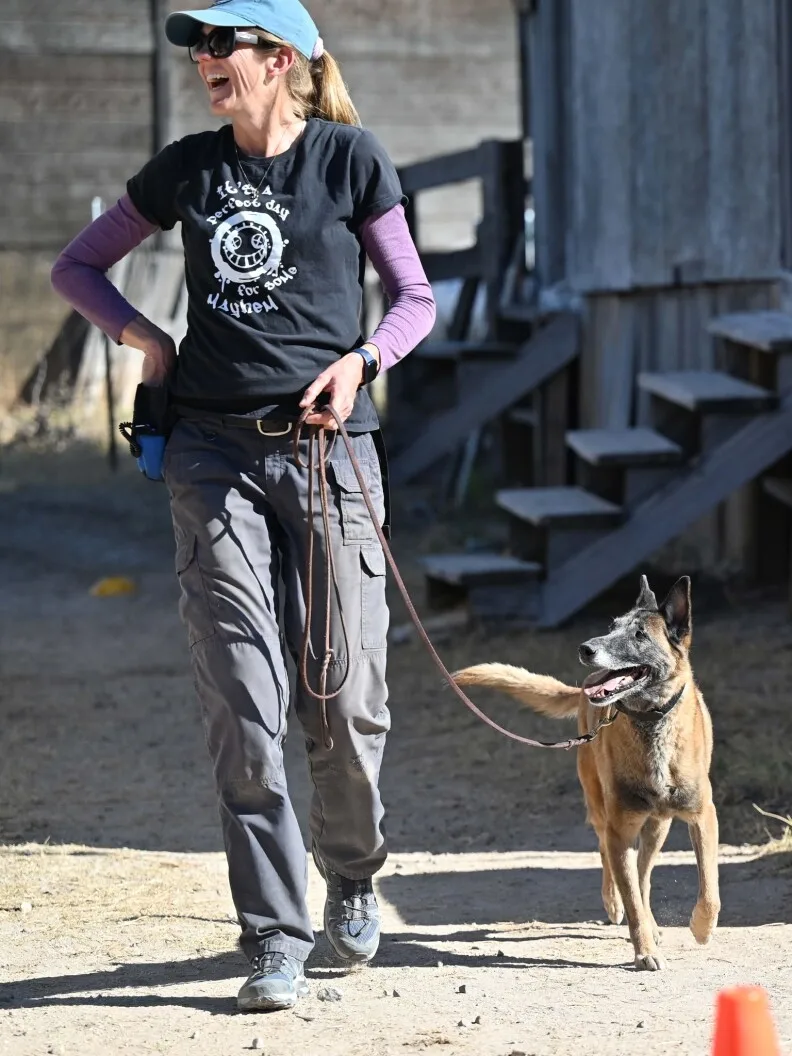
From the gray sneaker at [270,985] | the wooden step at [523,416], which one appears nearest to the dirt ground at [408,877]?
the gray sneaker at [270,985]

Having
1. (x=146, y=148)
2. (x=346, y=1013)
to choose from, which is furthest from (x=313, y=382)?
(x=146, y=148)

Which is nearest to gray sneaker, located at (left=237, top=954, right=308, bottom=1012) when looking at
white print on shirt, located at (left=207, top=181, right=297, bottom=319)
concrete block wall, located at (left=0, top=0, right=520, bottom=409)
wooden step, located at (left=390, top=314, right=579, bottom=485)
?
white print on shirt, located at (left=207, top=181, right=297, bottom=319)

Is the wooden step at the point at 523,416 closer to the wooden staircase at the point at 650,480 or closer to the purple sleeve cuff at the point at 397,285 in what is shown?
the wooden staircase at the point at 650,480

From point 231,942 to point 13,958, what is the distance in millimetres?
576

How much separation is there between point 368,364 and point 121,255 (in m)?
0.69

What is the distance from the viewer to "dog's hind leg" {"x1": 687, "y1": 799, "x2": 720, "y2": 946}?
13.5ft

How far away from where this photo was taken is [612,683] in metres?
4.08

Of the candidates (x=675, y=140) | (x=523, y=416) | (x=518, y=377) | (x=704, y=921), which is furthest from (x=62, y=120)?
(x=704, y=921)

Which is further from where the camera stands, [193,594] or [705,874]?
A: [705,874]

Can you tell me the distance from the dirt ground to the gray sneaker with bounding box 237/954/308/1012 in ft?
0.14

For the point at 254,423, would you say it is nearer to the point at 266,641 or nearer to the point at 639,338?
the point at 266,641

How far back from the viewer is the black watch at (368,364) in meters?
3.63

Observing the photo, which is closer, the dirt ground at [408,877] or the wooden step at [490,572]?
the dirt ground at [408,877]

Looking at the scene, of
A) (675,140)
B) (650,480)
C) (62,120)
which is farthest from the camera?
(62,120)
